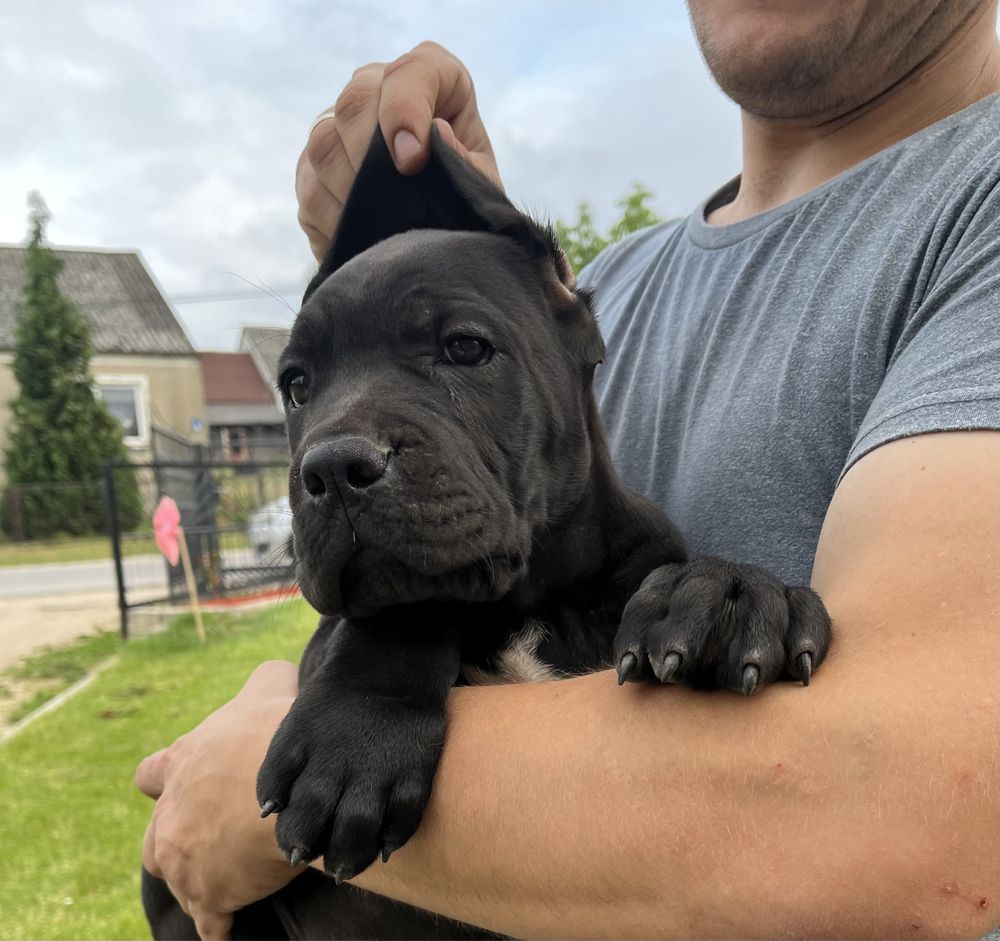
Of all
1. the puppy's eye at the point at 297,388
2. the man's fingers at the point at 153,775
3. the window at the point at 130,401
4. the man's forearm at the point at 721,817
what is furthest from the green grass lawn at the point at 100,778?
the window at the point at 130,401

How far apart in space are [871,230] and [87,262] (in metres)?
36.2

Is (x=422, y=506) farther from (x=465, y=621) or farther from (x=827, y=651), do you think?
(x=827, y=651)

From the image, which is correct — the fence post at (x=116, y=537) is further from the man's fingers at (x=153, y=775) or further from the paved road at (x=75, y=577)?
the man's fingers at (x=153, y=775)

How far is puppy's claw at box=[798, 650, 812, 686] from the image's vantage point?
1.09 m

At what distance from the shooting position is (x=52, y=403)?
24.9 metres

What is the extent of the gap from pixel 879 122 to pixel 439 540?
4.75 feet

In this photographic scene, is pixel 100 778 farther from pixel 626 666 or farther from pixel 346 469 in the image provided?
pixel 626 666

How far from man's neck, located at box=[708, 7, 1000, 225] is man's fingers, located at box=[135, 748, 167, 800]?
6.41ft

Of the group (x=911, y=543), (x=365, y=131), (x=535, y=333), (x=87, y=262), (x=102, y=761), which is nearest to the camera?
(x=911, y=543)

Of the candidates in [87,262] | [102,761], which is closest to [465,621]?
[102,761]

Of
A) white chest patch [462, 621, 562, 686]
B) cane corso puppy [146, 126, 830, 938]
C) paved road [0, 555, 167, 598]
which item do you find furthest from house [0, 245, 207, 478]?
white chest patch [462, 621, 562, 686]

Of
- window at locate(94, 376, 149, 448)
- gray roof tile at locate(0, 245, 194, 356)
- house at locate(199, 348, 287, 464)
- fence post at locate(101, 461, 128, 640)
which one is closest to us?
fence post at locate(101, 461, 128, 640)

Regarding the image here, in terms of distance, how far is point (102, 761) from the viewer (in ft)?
18.3

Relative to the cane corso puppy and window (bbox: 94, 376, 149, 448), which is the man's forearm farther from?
window (bbox: 94, 376, 149, 448)
